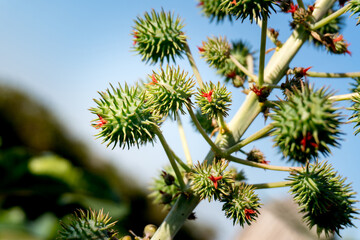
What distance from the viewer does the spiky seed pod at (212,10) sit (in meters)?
2.81

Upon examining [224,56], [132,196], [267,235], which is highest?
[224,56]

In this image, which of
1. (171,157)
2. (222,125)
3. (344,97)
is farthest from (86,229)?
(344,97)

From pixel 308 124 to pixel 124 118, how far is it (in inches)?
37.4

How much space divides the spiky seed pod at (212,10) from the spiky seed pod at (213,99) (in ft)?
3.49

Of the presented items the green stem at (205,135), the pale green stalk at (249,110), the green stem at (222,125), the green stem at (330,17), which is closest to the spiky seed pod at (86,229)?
the pale green stalk at (249,110)

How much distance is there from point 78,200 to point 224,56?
28.8ft

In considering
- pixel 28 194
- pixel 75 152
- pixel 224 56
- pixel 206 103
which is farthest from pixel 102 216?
pixel 75 152

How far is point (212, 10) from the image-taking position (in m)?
2.87

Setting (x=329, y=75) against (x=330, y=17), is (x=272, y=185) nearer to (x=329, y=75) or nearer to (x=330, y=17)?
(x=329, y=75)

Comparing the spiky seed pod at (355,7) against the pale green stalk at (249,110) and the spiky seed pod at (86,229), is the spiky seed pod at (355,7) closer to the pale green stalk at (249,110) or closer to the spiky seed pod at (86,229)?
the pale green stalk at (249,110)

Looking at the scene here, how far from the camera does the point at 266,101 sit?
2061mm

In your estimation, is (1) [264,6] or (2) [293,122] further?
(1) [264,6]

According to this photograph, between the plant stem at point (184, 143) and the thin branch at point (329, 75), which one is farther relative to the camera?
the plant stem at point (184, 143)

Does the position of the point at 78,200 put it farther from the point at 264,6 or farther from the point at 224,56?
the point at 264,6
